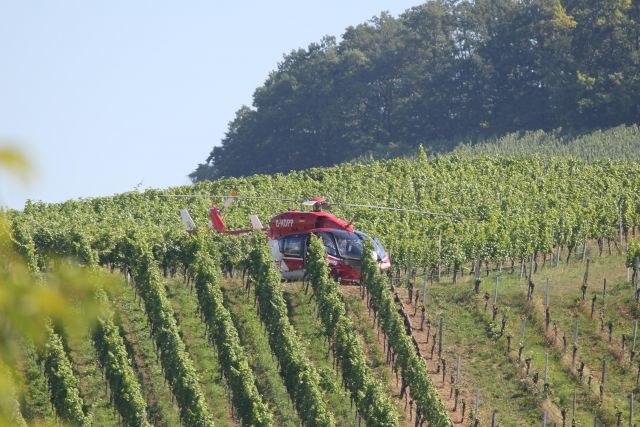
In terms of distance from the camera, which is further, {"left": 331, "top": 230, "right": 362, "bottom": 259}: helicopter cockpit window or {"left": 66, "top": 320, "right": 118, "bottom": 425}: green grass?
{"left": 331, "top": 230, "right": 362, "bottom": 259}: helicopter cockpit window

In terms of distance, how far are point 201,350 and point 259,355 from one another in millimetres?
1443

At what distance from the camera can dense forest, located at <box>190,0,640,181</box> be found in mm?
82562

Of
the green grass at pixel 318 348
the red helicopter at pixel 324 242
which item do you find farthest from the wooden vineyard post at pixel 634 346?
the green grass at pixel 318 348

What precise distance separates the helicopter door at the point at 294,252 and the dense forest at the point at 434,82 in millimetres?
50815

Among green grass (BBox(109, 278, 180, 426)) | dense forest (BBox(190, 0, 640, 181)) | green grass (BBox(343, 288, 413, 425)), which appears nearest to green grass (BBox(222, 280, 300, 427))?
green grass (BBox(109, 278, 180, 426))

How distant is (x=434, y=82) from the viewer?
89.4 meters

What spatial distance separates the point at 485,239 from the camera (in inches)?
1502

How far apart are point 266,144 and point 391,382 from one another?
197 feet

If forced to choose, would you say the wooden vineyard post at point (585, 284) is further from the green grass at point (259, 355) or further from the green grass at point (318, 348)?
the green grass at point (259, 355)

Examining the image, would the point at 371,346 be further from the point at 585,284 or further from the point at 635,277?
the point at 635,277

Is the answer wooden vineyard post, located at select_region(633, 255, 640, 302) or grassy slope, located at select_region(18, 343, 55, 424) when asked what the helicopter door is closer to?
grassy slope, located at select_region(18, 343, 55, 424)

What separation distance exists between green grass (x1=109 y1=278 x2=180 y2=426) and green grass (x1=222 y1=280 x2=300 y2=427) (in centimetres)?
214

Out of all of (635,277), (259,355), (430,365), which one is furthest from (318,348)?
(635,277)

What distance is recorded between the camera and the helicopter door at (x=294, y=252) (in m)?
31.5
